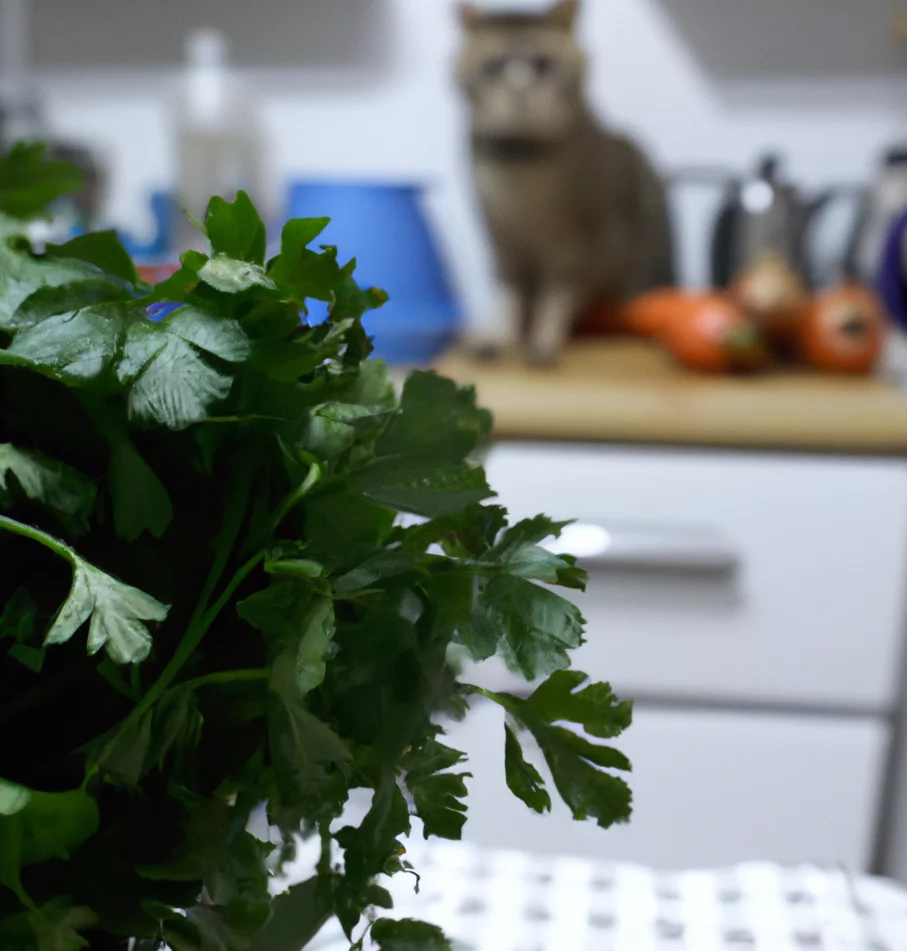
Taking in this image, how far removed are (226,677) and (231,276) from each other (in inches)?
3.2

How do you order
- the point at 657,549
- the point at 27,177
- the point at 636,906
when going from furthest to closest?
the point at 657,549, the point at 636,906, the point at 27,177

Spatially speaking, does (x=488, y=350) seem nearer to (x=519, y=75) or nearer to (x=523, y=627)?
(x=519, y=75)

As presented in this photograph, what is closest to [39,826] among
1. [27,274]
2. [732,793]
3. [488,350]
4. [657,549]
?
[27,274]

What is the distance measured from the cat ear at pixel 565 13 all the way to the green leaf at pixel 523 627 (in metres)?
1.24

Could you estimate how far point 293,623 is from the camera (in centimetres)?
21

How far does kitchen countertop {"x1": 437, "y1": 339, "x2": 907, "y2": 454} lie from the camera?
1.04m

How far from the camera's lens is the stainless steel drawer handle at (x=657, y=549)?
1.05 meters

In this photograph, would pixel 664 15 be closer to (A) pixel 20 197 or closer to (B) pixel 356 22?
(B) pixel 356 22

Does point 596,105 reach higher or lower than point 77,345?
lower

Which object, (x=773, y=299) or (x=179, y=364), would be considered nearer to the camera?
(x=179, y=364)

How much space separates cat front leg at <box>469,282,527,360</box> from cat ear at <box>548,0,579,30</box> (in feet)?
1.09

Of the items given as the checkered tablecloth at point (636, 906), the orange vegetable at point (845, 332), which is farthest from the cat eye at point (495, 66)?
the checkered tablecloth at point (636, 906)

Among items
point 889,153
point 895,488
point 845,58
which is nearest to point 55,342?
point 895,488

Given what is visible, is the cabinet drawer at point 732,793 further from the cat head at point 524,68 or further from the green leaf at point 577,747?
the green leaf at point 577,747
